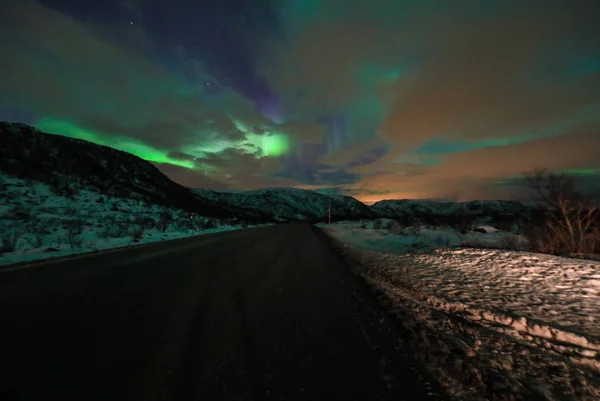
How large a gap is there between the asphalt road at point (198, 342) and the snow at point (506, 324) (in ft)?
1.40

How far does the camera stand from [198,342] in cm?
285

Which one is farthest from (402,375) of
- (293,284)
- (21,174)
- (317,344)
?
(21,174)

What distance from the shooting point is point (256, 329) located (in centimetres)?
321

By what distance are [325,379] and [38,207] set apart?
39.9 metres

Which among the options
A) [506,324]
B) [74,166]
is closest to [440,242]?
[506,324]

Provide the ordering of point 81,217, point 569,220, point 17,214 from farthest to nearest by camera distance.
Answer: point 81,217 → point 17,214 → point 569,220

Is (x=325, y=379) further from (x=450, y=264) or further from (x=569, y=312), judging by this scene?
(x=450, y=264)

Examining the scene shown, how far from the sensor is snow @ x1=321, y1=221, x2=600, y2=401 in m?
2.28

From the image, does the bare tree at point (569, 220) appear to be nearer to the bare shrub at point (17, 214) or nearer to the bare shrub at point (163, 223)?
the bare shrub at point (163, 223)

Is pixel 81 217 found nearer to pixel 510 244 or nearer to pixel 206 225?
pixel 206 225

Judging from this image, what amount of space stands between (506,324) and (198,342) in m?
3.90

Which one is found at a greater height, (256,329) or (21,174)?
(21,174)

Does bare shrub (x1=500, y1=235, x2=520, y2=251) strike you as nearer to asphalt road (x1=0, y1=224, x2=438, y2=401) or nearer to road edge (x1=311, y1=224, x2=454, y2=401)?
road edge (x1=311, y1=224, x2=454, y2=401)

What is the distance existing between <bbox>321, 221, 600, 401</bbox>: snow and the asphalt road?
0.43m
